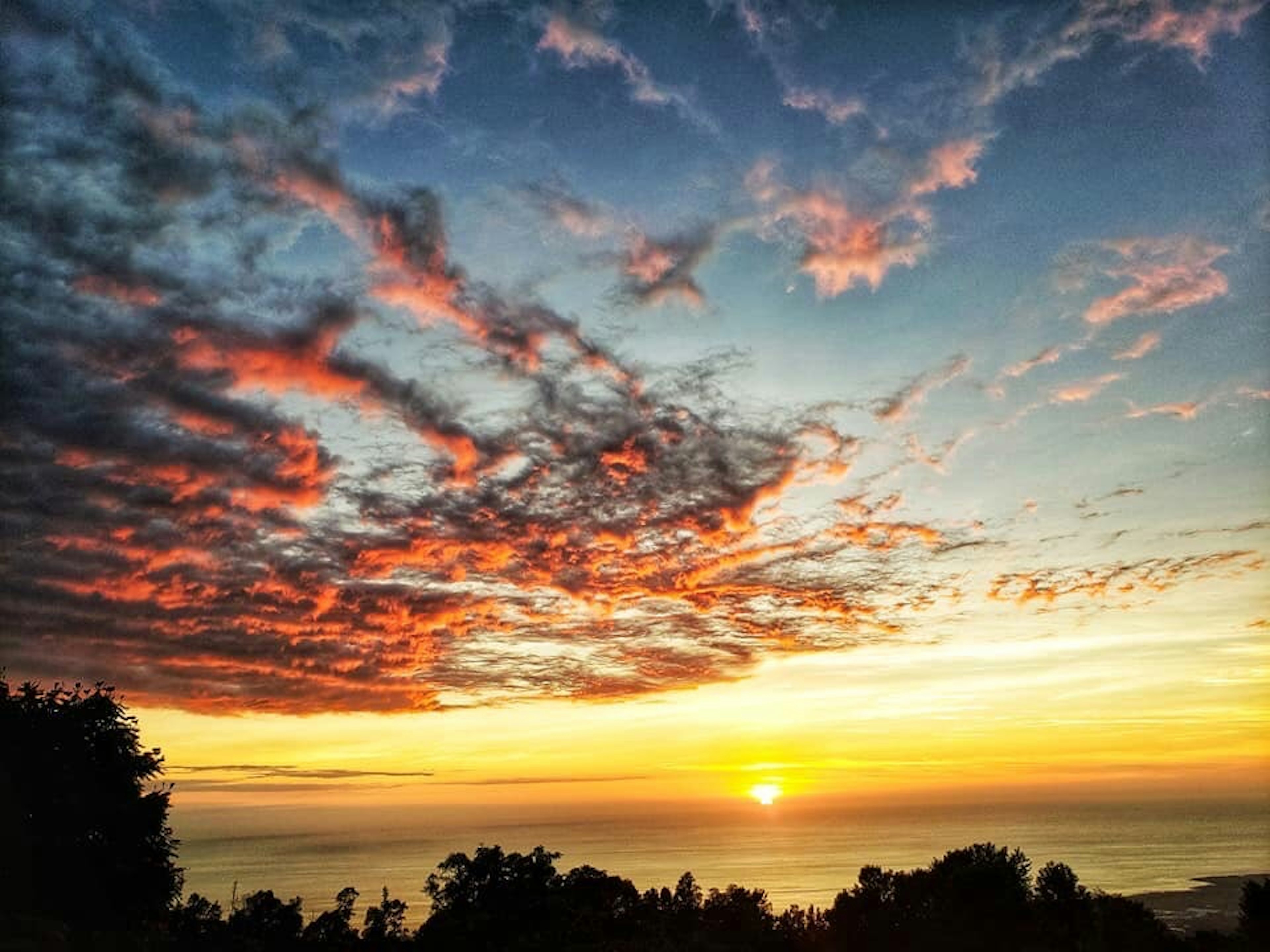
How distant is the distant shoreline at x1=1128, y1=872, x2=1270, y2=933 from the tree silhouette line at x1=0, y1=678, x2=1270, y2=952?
2890 cm

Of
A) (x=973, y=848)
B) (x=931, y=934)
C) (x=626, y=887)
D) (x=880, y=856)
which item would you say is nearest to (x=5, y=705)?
(x=626, y=887)

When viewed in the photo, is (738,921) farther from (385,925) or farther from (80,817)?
(80,817)

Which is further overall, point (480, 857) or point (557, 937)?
point (480, 857)

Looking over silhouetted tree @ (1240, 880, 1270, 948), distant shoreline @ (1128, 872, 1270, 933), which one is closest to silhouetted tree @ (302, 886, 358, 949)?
silhouetted tree @ (1240, 880, 1270, 948)

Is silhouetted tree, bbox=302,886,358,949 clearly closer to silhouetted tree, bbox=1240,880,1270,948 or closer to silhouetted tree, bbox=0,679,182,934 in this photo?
silhouetted tree, bbox=0,679,182,934

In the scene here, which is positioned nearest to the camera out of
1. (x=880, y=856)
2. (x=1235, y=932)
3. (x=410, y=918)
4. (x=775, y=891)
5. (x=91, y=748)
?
(x=91, y=748)

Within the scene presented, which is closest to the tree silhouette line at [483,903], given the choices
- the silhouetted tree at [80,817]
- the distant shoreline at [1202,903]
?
the silhouetted tree at [80,817]

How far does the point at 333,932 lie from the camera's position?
51.2m

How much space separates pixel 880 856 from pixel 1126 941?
183108 millimetres

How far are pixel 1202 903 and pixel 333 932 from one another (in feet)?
328

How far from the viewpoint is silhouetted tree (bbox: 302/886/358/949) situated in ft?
162

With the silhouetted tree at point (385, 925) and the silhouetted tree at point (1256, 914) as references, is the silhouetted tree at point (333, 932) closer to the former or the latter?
the silhouetted tree at point (385, 925)

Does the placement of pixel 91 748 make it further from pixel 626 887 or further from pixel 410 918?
pixel 410 918

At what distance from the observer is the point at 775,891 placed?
141625mm
